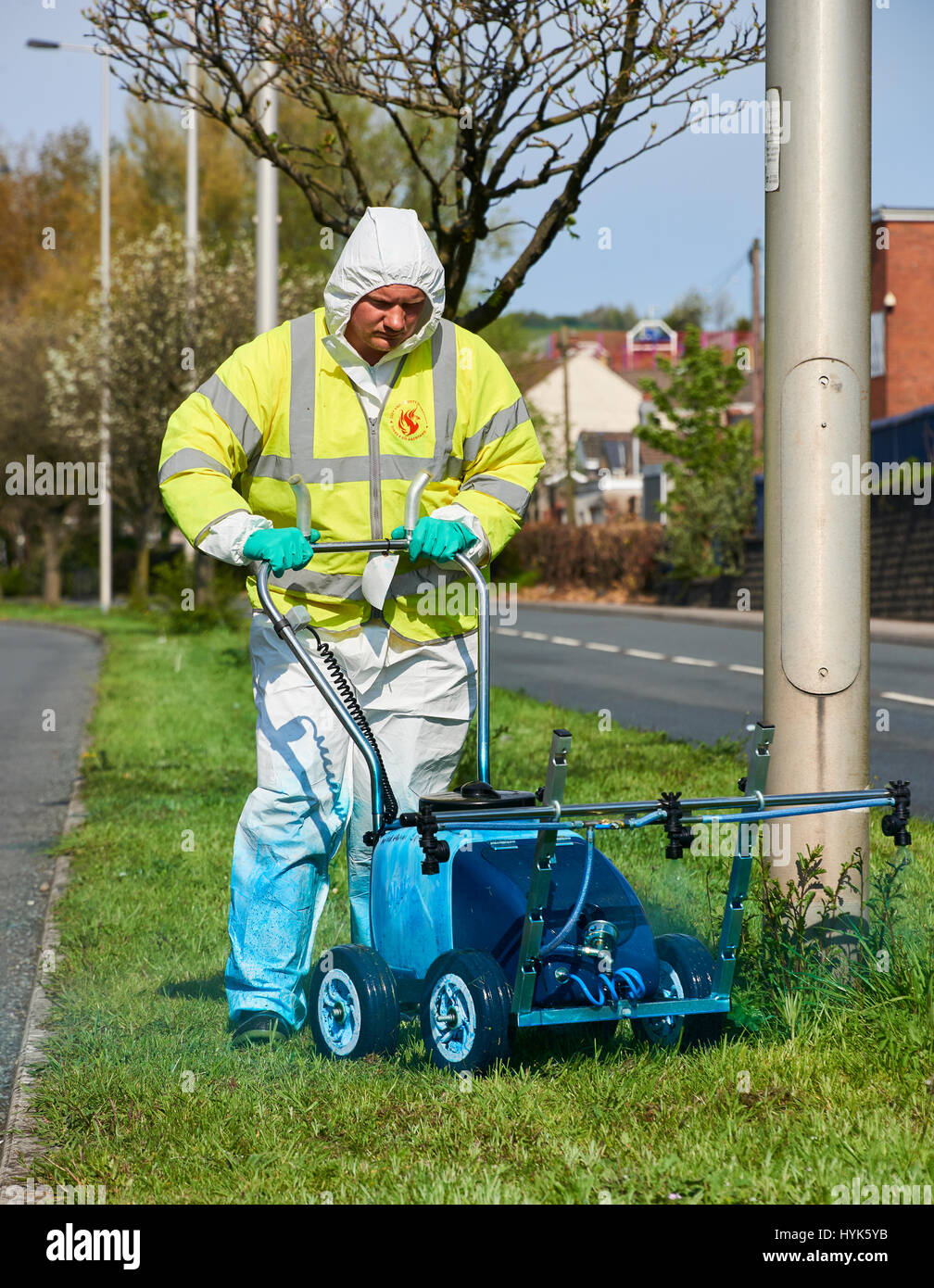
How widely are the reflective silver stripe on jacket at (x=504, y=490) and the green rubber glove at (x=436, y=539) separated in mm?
287

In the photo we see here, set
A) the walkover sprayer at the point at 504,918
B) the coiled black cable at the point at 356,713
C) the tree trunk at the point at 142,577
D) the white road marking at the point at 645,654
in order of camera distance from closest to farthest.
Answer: the walkover sprayer at the point at 504,918 → the coiled black cable at the point at 356,713 → the white road marking at the point at 645,654 → the tree trunk at the point at 142,577

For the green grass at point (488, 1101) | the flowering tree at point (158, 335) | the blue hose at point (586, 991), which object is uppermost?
the flowering tree at point (158, 335)

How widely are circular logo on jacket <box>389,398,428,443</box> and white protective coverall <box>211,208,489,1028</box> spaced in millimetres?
55

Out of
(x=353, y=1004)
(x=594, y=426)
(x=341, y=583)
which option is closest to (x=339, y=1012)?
(x=353, y=1004)

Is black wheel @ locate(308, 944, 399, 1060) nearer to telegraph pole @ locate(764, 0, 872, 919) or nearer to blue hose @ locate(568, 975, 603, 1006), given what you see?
blue hose @ locate(568, 975, 603, 1006)

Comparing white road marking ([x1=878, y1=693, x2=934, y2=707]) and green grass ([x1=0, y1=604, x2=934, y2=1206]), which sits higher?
white road marking ([x1=878, y1=693, x2=934, y2=707])

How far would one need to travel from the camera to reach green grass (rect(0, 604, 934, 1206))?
2965 millimetres

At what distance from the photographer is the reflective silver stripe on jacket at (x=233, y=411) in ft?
13.1

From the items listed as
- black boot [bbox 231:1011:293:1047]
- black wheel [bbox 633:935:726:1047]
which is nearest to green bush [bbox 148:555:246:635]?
black boot [bbox 231:1011:293:1047]

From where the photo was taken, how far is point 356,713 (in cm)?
395

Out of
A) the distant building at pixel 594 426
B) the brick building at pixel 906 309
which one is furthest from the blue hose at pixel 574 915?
the distant building at pixel 594 426

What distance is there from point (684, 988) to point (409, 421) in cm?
149

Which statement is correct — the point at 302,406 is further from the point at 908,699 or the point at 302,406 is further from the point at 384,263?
the point at 908,699

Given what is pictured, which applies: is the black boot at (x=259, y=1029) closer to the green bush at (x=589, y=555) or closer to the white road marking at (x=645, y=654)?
the white road marking at (x=645, y=654)
